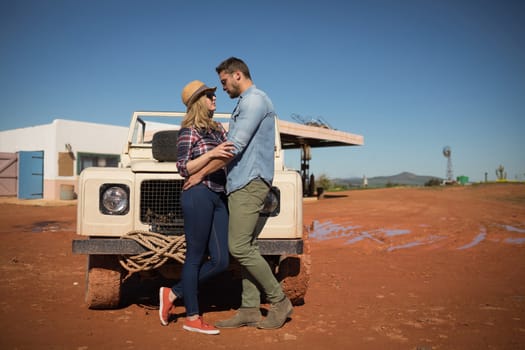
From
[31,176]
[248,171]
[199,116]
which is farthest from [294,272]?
[31,176]

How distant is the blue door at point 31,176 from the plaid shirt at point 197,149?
19.6m

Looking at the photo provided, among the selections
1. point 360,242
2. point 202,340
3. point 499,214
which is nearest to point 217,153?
point 202,340

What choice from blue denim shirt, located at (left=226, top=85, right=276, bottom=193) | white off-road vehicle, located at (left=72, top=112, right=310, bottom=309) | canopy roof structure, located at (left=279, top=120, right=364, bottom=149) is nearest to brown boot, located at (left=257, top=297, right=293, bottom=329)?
white off-road vehicle, located at (left=72, top=112, right=310, bottom=309)

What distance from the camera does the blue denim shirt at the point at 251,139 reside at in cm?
287

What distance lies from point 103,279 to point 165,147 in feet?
3.90

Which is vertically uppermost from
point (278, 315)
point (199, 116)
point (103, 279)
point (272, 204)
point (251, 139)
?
point (199, 116)

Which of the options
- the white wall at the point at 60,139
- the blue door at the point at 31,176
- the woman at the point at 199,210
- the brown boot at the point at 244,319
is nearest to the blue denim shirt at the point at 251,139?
the woman at the point at 199,210

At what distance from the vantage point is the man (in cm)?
288

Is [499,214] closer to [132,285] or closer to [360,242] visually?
[360,242]

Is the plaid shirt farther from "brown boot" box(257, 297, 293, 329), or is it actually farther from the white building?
the white building

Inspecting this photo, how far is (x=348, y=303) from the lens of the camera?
12.7 ft

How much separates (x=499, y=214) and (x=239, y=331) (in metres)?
10.9

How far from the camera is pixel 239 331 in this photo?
121 inches

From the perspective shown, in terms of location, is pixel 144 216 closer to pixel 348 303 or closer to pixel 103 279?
pixel 103 279
